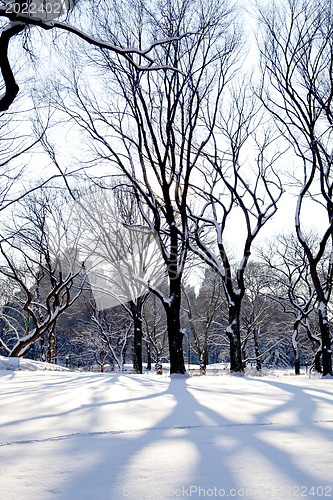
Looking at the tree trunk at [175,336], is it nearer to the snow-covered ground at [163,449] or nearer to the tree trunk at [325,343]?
the tree trunk at [325,343]

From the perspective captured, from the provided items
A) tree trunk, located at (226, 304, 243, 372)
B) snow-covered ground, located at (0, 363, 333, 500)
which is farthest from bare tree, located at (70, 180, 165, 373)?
snow-covered ground, located at (0, 363, 333, 500)

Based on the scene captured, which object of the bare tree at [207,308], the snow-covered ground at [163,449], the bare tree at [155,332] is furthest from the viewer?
the bare tree at [155,332]

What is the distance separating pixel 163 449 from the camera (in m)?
2.66

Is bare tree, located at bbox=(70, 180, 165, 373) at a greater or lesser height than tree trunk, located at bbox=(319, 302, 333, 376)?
greater

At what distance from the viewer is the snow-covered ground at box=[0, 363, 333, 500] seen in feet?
6.42

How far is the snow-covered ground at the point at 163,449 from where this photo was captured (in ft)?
6.42

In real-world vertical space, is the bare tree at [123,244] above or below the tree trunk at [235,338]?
above

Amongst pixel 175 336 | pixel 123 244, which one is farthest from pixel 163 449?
pixel 123 244

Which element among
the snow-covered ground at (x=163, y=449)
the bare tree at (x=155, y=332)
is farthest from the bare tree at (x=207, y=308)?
the snow-covered ground at (x=163, y=449)

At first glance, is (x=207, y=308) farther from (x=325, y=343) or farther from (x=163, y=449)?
(x=163, y=449)

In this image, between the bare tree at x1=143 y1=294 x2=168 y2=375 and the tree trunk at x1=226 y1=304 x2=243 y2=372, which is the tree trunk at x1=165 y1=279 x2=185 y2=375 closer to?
the tree trunk at x1=226 y1=304 x2=243 y2=372

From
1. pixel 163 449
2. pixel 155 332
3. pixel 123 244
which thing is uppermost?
pixel 123 244

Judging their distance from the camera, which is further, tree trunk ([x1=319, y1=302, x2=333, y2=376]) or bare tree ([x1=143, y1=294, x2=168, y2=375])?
bare tree ([x1=143, y1=294, x2=168, y2=375])

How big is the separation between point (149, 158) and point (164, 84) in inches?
91.3
